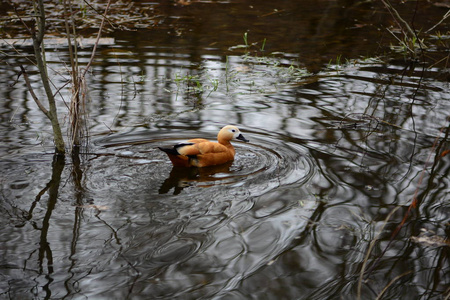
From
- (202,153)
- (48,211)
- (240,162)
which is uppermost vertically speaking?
(202,153)

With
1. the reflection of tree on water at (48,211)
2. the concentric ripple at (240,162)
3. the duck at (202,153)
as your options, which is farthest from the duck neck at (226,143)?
the reflection of tree on water at (48,211)

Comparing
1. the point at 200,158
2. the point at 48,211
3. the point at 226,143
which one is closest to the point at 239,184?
the point at 200,158

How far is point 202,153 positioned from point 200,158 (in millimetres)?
58

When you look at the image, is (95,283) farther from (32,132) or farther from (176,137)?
(32,132)

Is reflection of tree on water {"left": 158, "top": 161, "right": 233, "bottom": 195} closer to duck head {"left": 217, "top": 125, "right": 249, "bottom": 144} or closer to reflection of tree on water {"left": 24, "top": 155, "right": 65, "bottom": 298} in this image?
duck head {"left": 217, "top": 125, "right": 249, "bottom": 144}

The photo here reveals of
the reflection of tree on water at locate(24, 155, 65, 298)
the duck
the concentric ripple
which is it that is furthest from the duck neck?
the reflection of tree on water at locate(24, 155, 65, 298)

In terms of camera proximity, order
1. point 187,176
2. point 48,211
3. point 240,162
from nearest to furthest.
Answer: point 48,211
point 187,176
point 240,162

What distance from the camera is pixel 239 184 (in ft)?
17.0

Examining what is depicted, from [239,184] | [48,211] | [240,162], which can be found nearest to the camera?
[48,211]

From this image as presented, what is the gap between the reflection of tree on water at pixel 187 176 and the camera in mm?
5195

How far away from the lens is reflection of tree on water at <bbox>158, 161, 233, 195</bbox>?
5.20 metres

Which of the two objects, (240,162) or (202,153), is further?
(240,162)

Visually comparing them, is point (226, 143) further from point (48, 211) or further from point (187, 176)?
point (48, 211)

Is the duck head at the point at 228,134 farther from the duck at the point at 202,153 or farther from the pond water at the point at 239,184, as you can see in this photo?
the pond water at the point at 239,184
